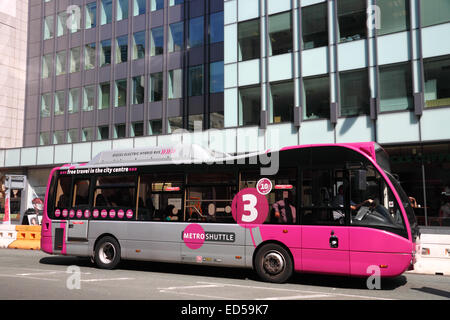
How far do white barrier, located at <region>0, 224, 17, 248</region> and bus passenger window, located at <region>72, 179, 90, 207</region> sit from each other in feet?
26.6

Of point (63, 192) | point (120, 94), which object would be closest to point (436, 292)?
point (63, 192)

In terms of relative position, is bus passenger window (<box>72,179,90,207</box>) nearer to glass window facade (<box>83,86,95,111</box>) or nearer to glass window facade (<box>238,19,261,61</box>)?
glass window facade (<box>238,19,261,61</box>)

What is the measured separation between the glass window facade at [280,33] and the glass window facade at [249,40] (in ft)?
2.53

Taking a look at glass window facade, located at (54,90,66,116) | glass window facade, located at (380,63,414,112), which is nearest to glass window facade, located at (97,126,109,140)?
glass window facade, located at (54,90,66,116)

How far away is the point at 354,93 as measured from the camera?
20500 millimetres

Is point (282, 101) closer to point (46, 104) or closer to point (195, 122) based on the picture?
point (195, 122)

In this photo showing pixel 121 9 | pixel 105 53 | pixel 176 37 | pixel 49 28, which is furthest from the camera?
pixel 49 28

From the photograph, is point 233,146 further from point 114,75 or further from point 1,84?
point 1,84

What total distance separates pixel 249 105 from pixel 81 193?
512 inches

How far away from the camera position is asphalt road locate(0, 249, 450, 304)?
7.34 meters

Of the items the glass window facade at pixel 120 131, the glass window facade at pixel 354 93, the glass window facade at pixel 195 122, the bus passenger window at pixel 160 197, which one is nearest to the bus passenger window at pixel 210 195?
the bus passenger window at pixel 160 197

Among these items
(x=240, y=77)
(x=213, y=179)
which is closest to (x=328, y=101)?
(x=240, y=77)

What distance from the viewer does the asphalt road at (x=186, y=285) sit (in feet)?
24.1

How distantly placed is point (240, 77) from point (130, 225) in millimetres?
14157
